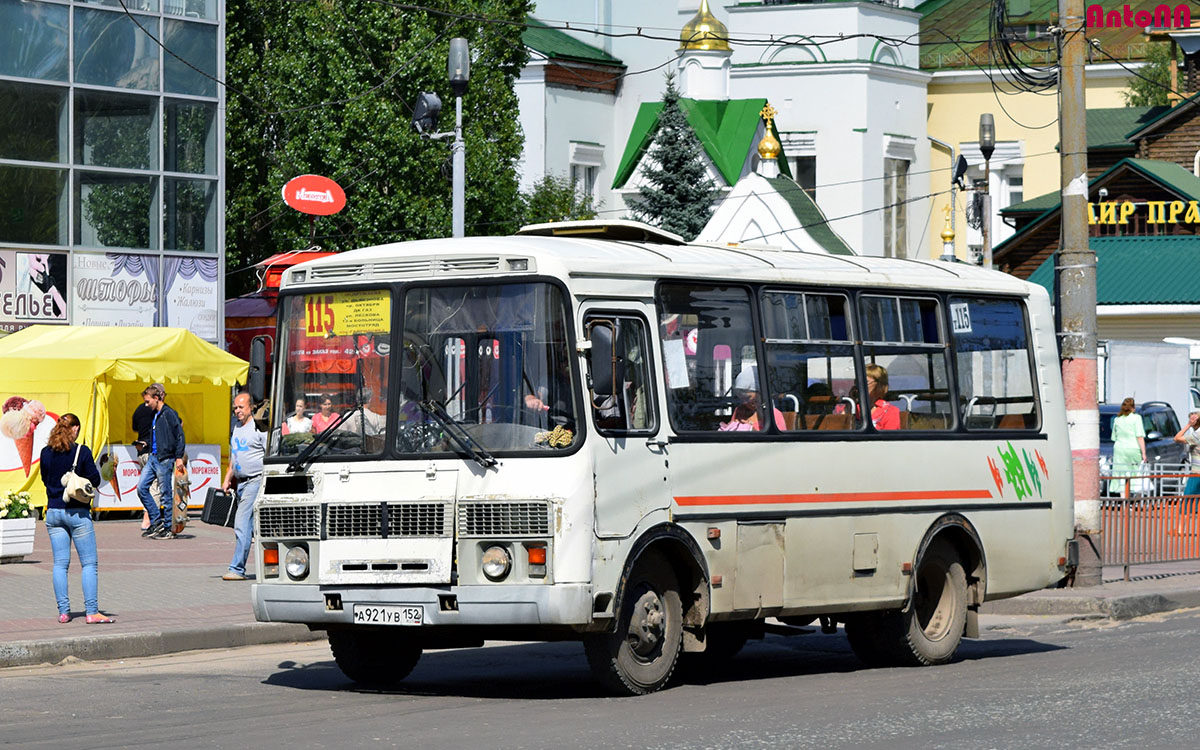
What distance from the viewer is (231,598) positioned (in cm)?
1734

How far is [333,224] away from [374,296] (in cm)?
4216

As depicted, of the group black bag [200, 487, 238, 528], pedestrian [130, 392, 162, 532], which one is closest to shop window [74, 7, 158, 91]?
pedestrian [130, 392, 162, 532]

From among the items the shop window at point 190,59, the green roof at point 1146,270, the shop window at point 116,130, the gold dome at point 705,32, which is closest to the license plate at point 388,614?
the shop window at point 116,130

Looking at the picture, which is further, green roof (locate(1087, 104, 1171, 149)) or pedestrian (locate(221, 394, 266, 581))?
green roof (locate(1087, 104, 1171, 149))

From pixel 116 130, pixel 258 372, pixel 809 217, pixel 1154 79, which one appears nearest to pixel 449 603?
pixel 258 372

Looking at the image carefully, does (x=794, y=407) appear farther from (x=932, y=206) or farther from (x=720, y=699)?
(x=932, y=206)

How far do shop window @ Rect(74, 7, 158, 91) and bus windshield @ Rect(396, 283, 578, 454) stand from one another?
21012mm

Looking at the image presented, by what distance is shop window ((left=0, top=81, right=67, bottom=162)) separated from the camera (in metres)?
30.1

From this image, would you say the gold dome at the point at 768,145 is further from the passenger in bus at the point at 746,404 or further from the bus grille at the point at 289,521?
the bus grille at the point at 289,521

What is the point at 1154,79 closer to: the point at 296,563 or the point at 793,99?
the point at 793,99

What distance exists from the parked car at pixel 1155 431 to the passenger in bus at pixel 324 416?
2490cm

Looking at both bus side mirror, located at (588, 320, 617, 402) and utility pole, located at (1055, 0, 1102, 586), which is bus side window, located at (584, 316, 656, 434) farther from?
utility pole, located at (1055, 0, 1102, 586)

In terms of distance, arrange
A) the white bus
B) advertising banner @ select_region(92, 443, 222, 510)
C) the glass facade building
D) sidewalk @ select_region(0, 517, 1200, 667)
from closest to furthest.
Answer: the white bus < sidewalk @ select_region(0, 517, 1200, 667) < advertising banner @ select_region(92, 443, 222, 510) < the glass facade building

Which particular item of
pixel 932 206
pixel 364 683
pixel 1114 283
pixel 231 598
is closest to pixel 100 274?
pixel 231 598
